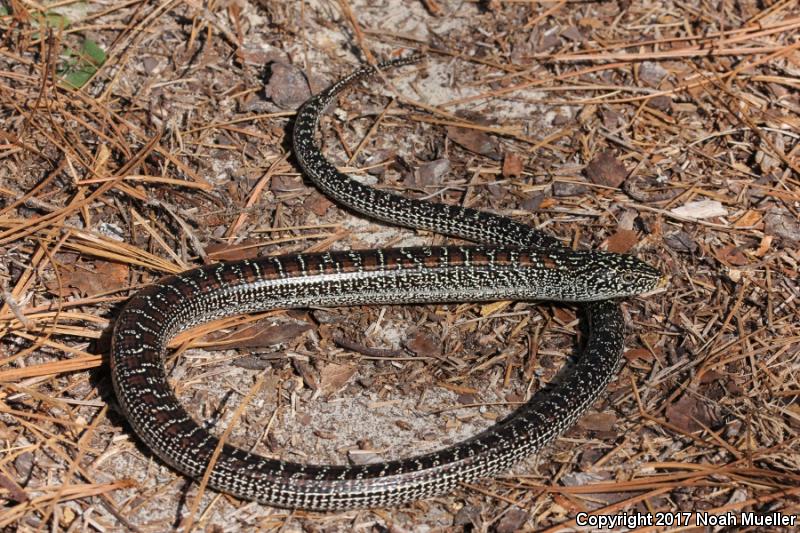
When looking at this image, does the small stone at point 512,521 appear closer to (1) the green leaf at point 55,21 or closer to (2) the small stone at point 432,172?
(2) the small stone at point 432,172

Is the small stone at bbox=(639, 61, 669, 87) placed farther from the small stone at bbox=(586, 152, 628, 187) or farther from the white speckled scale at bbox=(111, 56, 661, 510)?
the white speckled scale at bbox=(111, 56, 661, 510)

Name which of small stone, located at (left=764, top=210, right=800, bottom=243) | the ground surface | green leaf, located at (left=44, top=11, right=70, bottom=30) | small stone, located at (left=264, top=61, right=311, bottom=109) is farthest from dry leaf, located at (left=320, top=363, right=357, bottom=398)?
green leaf, located at (left=44, top=11, right=70, bottom=30)

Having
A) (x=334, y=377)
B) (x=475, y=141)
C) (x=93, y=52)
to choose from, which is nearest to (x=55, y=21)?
(x=93, y=52)

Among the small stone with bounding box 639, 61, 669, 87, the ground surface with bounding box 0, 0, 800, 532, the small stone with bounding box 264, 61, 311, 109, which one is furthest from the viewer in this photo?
the small stone with bounding box 639, 61, 669, 87

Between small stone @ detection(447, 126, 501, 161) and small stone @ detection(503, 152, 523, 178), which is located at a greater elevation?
small stone @ detection(447, 126, 501, 161)

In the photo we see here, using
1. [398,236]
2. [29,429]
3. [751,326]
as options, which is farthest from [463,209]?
[29,429]

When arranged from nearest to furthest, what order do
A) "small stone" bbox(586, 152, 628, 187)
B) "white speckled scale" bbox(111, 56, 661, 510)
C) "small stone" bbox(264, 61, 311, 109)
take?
"white speckled scale" bbox(111, 56, 661, 510) < "small stone" bbox(586, 152, 628, 187) < "small stone" bbox(264, 61, 311, 109)

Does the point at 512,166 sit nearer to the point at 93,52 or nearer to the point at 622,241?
the point at 622,241

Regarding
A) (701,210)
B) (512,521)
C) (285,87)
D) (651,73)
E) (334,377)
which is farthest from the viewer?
(651,73)

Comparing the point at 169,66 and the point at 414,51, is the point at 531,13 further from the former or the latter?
the point at 169,66
